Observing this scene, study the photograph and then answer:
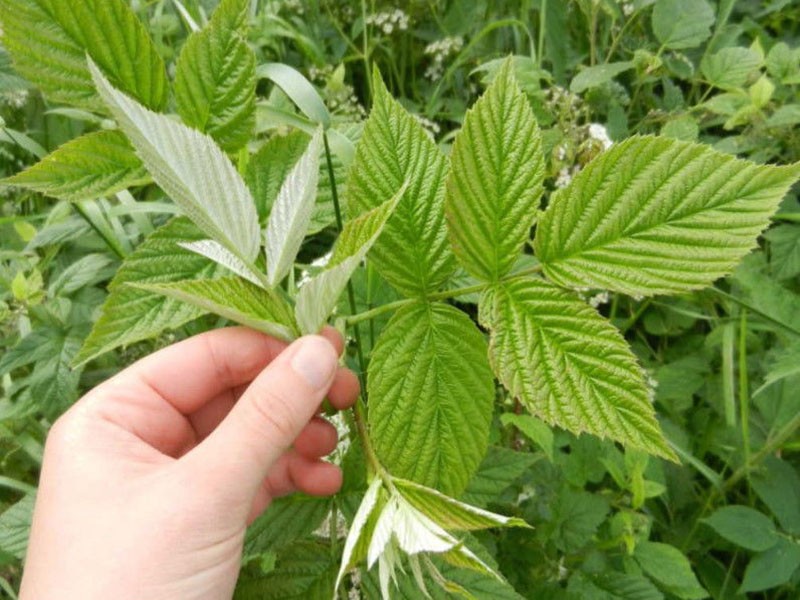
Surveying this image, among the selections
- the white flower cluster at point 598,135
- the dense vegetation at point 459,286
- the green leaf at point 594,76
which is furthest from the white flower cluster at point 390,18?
the white flower cluster at point 598,135

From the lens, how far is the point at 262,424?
2.72 ft

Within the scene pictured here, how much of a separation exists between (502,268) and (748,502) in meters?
1.14

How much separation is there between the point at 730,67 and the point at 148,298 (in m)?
1.49

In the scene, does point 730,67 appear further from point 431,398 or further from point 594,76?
point 431,398

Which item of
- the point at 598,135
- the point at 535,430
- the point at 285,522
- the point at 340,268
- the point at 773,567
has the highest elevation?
the point at 340,268

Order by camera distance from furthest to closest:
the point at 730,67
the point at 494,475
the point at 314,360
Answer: the point at 730,67
the point at 494,475
the point at 314,360

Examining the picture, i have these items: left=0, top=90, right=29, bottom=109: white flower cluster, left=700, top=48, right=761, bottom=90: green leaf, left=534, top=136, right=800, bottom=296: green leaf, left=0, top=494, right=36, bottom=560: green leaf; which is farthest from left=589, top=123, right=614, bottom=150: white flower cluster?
left=0, top=90, right=29, bottom=109: white flower cluster

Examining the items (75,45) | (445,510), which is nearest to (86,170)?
(75,45)

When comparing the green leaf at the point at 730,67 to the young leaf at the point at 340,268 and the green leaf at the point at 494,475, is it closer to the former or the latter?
the green leaf at the point at 494,475

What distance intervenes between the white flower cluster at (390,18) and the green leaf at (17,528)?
4.89 ft

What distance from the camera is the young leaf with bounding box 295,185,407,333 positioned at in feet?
2.25

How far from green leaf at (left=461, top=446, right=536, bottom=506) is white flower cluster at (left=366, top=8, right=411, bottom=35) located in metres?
1.34

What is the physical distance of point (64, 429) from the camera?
0.99m

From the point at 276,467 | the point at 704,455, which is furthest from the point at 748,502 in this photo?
the point at 276,467
